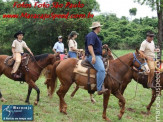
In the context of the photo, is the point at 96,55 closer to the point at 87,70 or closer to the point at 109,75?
the point at 87,70

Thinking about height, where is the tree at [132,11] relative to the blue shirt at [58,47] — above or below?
above

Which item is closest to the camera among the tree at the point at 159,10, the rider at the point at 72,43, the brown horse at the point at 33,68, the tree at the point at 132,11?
the brown horse at the point at 33,68

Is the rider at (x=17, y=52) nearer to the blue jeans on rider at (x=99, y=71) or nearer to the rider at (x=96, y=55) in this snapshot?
the rider at (x=96, y=55)

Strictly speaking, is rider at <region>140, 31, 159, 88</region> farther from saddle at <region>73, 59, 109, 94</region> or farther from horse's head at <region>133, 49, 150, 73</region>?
saddle at <region>73, 59, 109, 94</region>

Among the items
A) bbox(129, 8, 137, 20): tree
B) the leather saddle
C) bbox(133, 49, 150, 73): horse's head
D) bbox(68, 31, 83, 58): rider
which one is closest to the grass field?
the leather saddle

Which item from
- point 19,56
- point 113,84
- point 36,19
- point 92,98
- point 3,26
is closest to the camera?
point 113,84

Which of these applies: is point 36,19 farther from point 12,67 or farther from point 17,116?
point 17,116

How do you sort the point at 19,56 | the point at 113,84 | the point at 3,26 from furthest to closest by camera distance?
1. the point at 3,26
2. the point at 19,56
3. the point at 113,84

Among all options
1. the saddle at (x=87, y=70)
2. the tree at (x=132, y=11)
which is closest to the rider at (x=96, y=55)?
the saddle at (x=87, y=70)

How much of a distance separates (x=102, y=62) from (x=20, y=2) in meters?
18.2

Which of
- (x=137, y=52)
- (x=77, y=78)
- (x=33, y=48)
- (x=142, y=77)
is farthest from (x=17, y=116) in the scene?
(x=33, y=48)

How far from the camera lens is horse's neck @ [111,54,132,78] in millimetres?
6250

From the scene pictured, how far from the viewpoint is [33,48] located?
22453 millimetres

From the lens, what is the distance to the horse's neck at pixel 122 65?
625 centimetres
